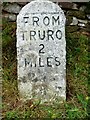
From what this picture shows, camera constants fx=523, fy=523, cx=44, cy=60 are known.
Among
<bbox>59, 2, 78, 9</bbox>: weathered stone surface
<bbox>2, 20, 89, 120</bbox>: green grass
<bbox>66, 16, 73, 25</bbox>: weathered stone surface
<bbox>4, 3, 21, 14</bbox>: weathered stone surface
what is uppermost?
<bbox>59, 2, 78, 9</bbox>: weathered stone surface

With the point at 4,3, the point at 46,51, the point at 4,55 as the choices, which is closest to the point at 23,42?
the point at 46,51

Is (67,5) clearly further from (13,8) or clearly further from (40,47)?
(40,47)

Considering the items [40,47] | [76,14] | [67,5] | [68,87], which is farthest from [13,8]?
[68,87]

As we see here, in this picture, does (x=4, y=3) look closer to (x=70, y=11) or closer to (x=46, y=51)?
(x=70, y=11)

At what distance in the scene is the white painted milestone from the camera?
5.64 meters

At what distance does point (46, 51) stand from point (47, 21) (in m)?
0.32

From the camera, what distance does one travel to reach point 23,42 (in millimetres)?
5656

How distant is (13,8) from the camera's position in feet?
21.5

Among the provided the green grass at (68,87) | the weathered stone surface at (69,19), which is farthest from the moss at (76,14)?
the green grass at (68,87)

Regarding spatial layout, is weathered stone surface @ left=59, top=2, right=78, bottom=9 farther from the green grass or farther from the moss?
the green grass

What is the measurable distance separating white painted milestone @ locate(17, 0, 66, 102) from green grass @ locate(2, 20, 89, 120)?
0.17m

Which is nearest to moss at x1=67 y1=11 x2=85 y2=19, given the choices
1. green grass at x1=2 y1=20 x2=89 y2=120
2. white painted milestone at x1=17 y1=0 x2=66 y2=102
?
green grass at x1=2 y1=20 x2=89 y2=120

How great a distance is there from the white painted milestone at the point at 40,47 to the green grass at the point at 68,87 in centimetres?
17

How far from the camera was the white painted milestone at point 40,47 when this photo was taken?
18.5ft
